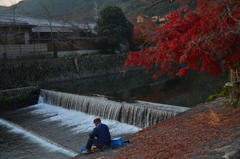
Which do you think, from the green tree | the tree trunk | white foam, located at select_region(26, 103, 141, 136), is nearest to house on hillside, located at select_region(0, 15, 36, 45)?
the green tree

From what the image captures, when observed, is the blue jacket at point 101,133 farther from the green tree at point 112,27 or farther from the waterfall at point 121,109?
the green tree at point 112,27

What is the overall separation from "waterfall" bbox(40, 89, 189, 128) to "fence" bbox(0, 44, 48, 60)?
28.1ft

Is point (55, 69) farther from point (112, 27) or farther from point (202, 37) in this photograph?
point (202, 37)

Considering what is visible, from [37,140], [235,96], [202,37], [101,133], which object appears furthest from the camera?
[37,140]

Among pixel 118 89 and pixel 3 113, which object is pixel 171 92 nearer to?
pixel 118 89

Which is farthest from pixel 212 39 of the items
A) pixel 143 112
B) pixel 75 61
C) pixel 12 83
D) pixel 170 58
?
pixel 75 61

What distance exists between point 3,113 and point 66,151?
333 inches

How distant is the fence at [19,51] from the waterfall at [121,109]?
8.57 metres

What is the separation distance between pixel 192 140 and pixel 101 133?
7.10ft

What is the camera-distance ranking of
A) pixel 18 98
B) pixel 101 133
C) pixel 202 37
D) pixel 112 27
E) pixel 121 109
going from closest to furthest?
pixel 101 133, pixel 202 37, pixel 121 109, pixel 18 98, pixel 112 27

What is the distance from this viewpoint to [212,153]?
411 cm

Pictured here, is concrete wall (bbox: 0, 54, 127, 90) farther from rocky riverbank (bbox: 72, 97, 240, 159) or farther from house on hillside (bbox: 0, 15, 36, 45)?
rocky riverbank (bbox: 72, 97, 240, 159)

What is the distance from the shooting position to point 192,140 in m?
5.45

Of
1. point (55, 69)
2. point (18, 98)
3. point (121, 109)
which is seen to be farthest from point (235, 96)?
point (55, 69)
